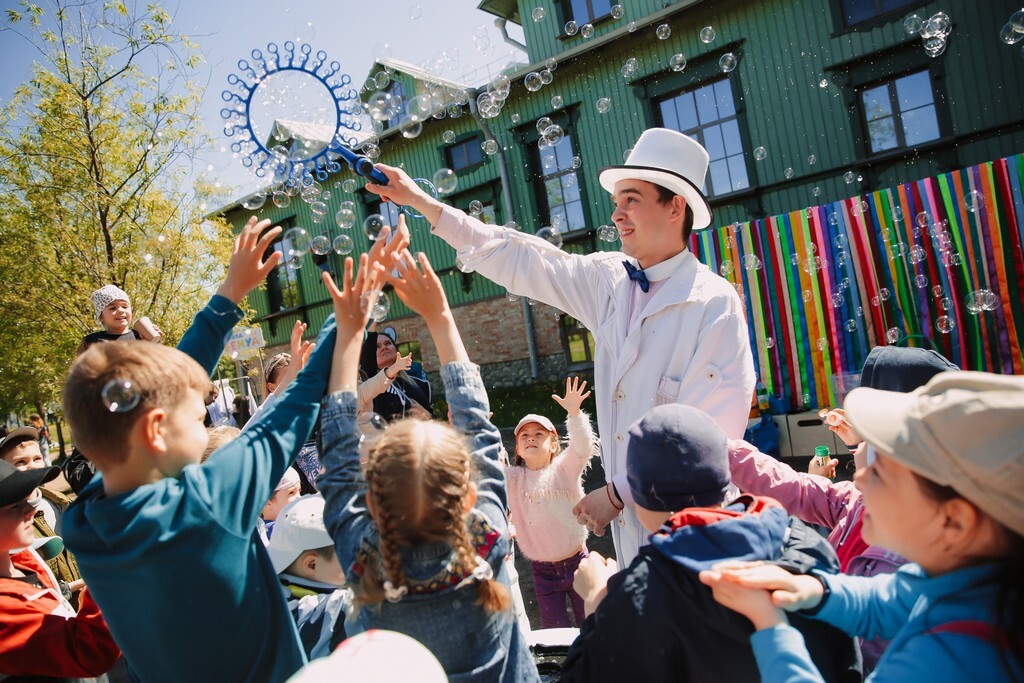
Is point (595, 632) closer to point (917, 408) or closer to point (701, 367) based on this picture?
point (917, 408)

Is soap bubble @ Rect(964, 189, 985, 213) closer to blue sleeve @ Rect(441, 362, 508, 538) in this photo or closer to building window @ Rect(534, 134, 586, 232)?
blue sleeve @ Rect(441, 362, 508, 538)

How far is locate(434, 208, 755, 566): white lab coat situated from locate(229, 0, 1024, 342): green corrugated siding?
9804 mm

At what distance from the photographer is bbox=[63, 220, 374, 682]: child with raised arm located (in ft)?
4.34

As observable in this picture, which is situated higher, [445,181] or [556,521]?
[445,181]

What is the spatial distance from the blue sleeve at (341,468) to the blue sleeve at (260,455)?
5 cm

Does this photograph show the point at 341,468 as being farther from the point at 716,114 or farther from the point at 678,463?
the point at 716,114

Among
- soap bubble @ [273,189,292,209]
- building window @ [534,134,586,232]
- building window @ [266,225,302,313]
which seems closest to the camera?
soap bubble @ [273,189,292,209]

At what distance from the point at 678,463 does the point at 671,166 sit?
152 centimetres

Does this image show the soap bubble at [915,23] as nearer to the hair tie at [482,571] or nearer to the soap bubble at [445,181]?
the soap bubble at [445,181]

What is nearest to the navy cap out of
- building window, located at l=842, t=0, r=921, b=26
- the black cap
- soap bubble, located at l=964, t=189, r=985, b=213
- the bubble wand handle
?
the bubble wand handle

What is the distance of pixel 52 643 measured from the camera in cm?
187

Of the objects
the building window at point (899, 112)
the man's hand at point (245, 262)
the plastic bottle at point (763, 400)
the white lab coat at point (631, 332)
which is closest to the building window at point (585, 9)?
the building window at point (899, 112)

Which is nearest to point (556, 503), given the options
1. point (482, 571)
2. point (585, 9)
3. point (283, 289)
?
point (482, 571)

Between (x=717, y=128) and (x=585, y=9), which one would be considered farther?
(x=585, y=9)
